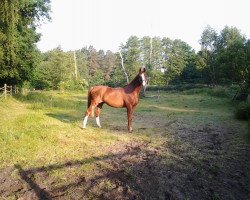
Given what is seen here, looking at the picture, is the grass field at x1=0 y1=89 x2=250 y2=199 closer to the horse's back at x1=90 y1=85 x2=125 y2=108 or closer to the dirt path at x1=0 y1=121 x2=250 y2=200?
the dirt path at x1=0 y1=121 x2=250 y2=200

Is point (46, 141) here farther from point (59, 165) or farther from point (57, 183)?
point (57, 183)

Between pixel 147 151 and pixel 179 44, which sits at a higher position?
pixel 179 44

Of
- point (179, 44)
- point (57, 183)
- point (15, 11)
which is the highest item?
point (179, 44)

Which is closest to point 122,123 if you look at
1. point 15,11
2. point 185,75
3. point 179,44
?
point 15,11

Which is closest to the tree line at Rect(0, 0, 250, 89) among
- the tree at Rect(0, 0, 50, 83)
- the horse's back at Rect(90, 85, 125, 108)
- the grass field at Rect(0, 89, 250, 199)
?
the tree at Rect(0, 0, 50, 83)

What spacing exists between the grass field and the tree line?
453 inches

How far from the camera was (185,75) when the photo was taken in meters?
57.9

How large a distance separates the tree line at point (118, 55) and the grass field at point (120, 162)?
11.5 meters

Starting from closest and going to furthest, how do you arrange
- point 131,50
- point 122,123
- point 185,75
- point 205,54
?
point 122,123 → point 205,54 → point 185,75 → point 131,50

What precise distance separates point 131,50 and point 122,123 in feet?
165

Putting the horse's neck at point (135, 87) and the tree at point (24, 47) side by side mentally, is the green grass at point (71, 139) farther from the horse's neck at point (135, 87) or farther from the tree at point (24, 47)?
the tree at point (24, 47)

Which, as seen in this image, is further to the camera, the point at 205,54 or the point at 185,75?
the point at 185,75

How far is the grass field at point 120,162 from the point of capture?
557 centimetres

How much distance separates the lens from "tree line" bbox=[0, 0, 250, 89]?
2258cm
